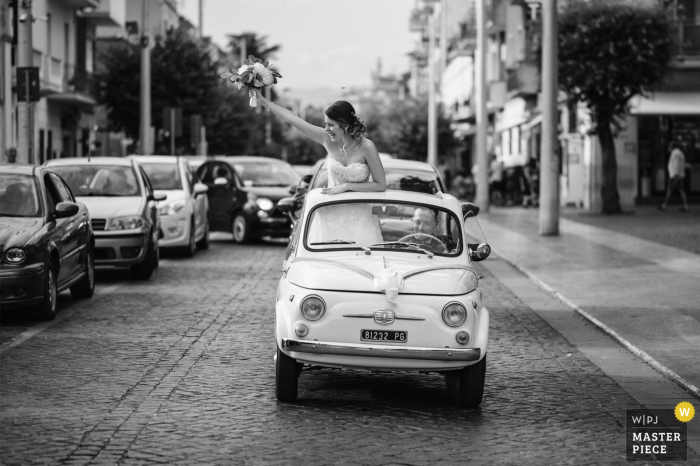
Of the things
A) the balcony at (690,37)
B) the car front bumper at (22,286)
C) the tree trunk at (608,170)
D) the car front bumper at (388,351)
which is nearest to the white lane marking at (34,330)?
the car front bumper at (22,286)

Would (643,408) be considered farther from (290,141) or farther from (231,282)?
(290,141)

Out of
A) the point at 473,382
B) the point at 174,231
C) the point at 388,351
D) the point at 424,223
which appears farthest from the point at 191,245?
the point at 388,351

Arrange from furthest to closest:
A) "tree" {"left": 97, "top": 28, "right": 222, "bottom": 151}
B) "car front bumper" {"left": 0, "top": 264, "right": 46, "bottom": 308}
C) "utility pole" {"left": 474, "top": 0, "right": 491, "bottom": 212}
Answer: "tree" {"left": 97, "top": 28, "right": 222, "bottom": 151} < "utility pole" {"left": 474, "top": 0, "right": 491, "bottom": 212} < "car front bumper" {"left": 0, "top": 264, "right": 46, "bottom": 308}

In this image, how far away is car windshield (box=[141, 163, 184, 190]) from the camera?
70.7 ft

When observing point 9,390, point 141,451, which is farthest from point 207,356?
point 141,451

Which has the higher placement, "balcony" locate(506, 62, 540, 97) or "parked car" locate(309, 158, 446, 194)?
"balcony" locate(506, 62, 540, 97)

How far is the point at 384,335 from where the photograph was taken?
25.9 feet

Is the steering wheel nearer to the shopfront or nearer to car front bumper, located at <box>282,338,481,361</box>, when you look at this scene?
car front bumper, located at <box>282,338,481,361</box>

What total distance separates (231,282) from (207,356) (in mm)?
6210

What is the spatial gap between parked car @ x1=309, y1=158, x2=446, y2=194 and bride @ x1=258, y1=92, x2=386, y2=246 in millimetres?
4994

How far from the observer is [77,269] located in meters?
13.7

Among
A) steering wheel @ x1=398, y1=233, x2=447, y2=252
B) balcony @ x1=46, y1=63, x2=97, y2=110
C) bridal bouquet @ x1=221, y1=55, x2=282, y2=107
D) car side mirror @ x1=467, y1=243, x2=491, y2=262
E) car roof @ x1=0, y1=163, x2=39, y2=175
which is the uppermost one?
balcony @ x1=46, y1=63, x2=97, y2=110

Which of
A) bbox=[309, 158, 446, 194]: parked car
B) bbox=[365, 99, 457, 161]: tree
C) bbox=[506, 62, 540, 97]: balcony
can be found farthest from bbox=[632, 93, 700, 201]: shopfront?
bbox=[365, 99, 457, 161]: tree

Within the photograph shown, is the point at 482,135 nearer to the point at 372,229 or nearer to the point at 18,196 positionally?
the point at 18,196
